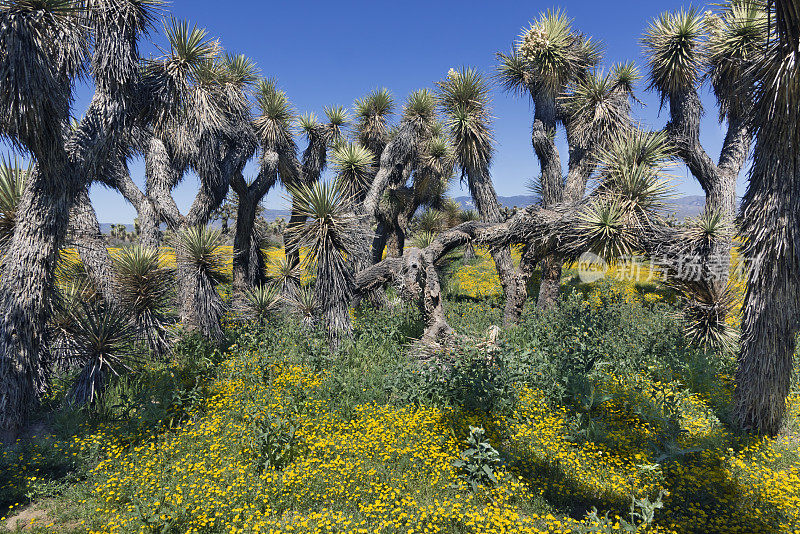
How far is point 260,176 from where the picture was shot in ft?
43.6

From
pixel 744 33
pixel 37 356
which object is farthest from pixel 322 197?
pixel 744 33

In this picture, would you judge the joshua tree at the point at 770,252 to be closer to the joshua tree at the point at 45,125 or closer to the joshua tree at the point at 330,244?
the joshua tree at the point at 330,244

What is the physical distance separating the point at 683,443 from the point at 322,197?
307 inches

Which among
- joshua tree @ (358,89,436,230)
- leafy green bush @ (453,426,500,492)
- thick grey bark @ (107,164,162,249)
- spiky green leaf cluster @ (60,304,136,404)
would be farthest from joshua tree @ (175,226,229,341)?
leafy green bush @ (453,426,500,492)

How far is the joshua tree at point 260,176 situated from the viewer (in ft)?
41.8

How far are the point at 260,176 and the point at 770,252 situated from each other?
41.7ft

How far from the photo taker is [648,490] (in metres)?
5.22

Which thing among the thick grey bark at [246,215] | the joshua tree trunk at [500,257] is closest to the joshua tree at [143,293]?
the thick grey bark at [246,215]

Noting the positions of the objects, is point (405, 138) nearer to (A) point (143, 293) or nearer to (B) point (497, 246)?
(B) point (497, 246)

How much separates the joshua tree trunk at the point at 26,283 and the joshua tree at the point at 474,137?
31.7ft

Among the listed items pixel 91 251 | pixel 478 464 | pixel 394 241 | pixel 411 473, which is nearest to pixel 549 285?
pixel 478 464

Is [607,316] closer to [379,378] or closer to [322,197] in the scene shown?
[379,378]

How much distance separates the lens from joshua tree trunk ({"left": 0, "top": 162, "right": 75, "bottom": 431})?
6.10 metres

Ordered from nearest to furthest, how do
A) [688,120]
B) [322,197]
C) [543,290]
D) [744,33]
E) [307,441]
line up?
[307,441] → [322,197] → [744,33] → [543,290] → [688,120]
